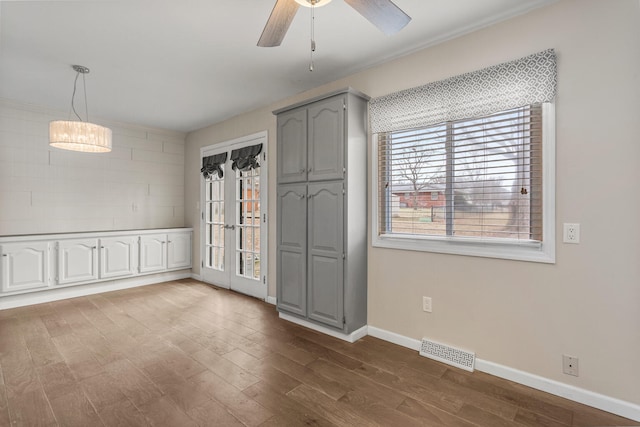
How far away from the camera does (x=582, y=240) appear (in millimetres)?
2000

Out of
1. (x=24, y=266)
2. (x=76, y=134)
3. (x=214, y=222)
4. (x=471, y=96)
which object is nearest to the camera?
(x=471, y=96)

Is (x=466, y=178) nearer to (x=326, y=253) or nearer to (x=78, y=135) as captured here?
(x=326, y=253)

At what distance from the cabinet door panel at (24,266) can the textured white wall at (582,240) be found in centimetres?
470

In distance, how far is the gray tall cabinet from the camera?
2.90m

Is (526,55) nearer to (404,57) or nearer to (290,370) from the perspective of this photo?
(404,57)

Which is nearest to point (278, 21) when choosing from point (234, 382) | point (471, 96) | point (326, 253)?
point (471, 96)

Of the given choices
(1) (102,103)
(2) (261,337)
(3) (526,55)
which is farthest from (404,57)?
(1) (102,103)

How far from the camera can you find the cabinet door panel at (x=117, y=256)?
4.47m

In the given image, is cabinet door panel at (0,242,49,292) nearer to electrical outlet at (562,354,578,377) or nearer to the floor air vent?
the floor air vent

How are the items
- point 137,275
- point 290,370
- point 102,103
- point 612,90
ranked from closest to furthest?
point 612,90
point 290,370
point 102,103
point 137,275

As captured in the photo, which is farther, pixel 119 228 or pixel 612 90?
pixel 119 228

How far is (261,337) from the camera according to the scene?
9.87 ft

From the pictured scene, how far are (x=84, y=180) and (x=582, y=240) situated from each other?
5.76 m

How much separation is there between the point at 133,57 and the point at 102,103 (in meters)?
1.61
